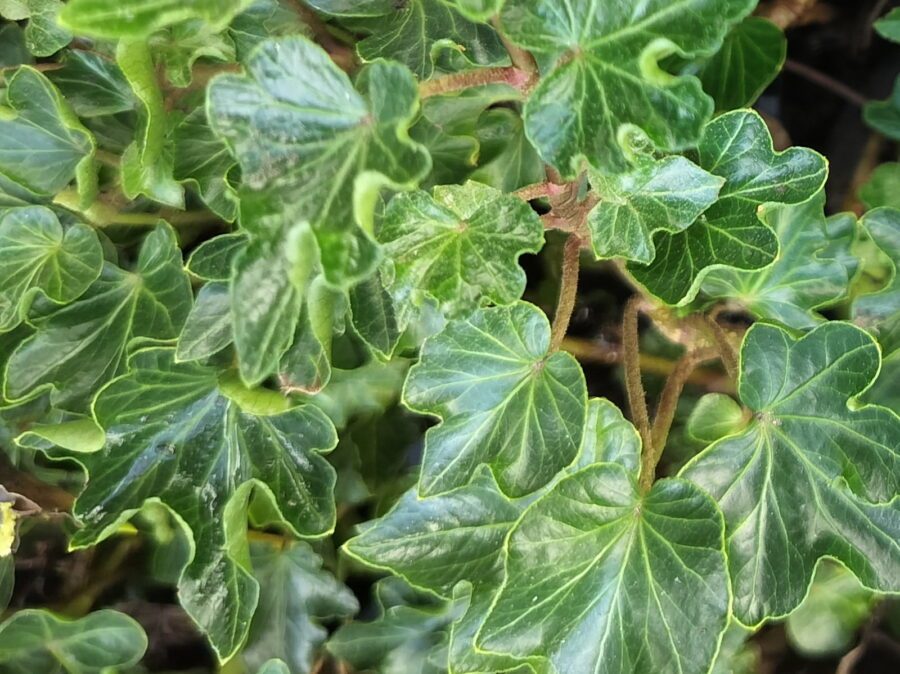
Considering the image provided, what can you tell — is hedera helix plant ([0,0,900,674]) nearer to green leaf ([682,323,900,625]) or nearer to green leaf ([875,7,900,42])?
green leaf ([682,323,900,625])

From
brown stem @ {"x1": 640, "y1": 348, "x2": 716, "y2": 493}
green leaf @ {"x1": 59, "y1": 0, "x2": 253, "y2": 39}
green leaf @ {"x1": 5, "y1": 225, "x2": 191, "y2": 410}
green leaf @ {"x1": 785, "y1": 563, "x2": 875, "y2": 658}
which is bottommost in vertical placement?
green leaf @ {"x1": 785, "y1": 563, "x2": 875, "y2": 658}

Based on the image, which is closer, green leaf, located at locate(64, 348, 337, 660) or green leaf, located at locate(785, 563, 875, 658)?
green leaf, located at locate(64, 348, 337, 660)

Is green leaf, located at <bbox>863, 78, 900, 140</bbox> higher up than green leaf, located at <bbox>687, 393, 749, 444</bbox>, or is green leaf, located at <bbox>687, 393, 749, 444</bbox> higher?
green leaf, located at <bbox>863, 78, 900, 140</bbox>

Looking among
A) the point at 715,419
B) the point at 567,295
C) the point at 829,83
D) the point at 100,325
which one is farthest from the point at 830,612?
the point at 100,325

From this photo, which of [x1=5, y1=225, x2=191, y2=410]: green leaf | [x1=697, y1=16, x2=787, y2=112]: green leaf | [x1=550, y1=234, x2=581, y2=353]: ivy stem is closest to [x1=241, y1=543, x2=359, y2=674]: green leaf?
[x1=5, y1=225, x2=191, y2=410]: green leaf

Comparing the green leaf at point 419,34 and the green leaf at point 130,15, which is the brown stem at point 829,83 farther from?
the green leaf at point 130,15

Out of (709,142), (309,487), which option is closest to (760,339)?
(709,142)

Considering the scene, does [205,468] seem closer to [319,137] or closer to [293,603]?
[293,603]

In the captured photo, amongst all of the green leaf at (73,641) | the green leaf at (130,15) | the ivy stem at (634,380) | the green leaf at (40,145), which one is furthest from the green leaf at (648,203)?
the green leaf at (73,641)

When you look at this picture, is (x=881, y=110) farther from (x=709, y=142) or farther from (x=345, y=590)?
(x=345, y=590)
